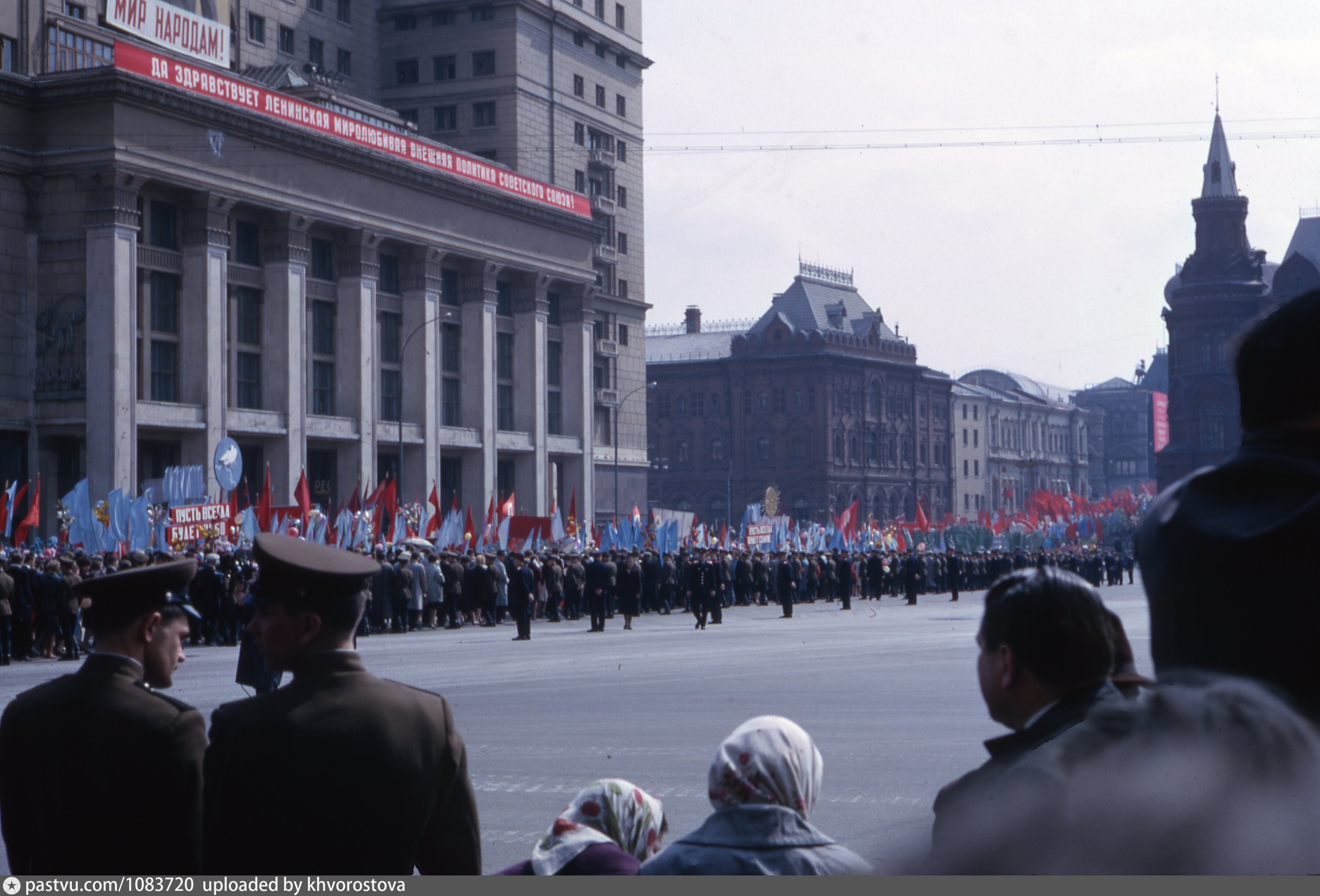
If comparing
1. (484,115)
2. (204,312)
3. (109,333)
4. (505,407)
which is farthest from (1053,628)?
(484,115)

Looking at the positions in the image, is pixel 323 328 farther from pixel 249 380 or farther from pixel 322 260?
pixel 249 380

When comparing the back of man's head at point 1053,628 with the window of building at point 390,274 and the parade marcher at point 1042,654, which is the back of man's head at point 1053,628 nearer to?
the parade marcher at point 1042,654

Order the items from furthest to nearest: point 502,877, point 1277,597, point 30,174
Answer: point 30,174 < point 502,877 < point 1277,597

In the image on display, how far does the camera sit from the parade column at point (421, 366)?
217 feet

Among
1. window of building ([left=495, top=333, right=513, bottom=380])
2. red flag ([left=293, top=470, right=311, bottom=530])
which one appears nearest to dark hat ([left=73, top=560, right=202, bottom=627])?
red flag ([left=293, top=470, right=311, bottom=530])

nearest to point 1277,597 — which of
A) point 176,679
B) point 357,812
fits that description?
point 357,812

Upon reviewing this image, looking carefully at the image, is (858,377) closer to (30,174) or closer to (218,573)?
(30,174)

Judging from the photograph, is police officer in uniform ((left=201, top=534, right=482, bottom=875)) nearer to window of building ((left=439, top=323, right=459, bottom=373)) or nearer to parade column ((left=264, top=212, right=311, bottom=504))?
parade column ((left=264, top=212, right=311, bottom=504))

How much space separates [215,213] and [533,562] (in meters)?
22.8

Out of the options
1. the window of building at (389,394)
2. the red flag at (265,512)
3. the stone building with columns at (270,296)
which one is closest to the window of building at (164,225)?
the stone building with columns at (270,296)

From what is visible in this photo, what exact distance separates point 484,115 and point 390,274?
15.3 m

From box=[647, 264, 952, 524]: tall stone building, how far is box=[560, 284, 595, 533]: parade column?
33.1 m

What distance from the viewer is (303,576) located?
3.71 m

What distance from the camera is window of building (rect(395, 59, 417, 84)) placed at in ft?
263
